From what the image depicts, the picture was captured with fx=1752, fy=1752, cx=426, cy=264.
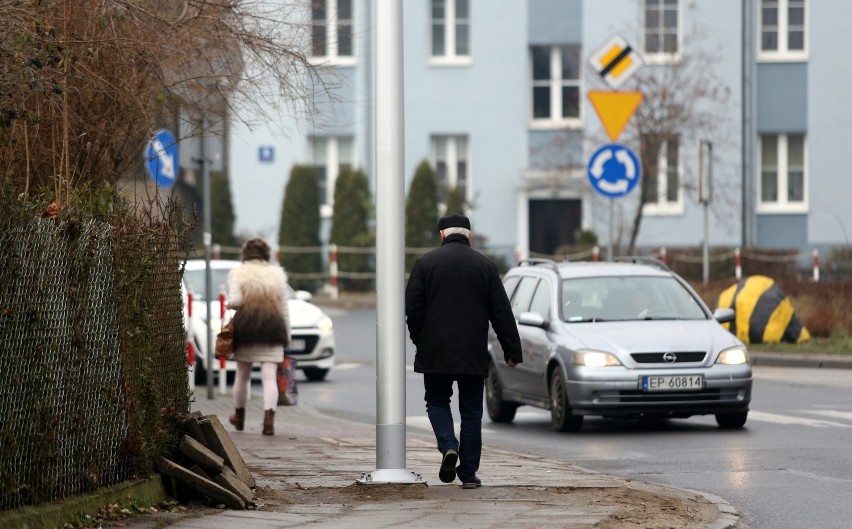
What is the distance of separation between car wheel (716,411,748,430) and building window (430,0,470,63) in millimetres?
29506

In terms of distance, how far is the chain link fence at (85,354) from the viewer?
7.92m

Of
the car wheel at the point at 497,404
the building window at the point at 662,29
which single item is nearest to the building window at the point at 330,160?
the building window at the point at 662,29

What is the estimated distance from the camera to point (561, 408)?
50.5 feet

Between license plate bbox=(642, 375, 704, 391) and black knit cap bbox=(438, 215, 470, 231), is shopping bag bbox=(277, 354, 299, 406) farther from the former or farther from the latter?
black knit cap bbox=(438, 215, 470, 231)

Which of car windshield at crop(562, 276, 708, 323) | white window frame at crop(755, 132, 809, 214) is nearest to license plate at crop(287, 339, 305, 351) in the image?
car windshield at crop(562, 276, 708, 323)

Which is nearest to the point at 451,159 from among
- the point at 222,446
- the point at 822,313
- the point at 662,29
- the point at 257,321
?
the point at 662,29

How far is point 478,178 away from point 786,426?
28.9 meters

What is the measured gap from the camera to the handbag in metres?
15.1

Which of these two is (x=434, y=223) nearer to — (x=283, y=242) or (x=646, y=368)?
(x=283, y=242)

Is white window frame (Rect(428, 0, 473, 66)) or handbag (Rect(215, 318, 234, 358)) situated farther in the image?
white window frame (Rect(428, 0, 473, 66))

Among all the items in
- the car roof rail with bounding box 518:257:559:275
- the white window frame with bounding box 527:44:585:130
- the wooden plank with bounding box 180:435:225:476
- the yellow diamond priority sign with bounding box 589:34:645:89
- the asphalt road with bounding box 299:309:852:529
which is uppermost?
the white window frame with bounding box 527:44:585:130

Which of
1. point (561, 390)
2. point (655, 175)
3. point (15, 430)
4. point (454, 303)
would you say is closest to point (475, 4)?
point (655, 175)

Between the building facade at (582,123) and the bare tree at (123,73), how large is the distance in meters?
30.4

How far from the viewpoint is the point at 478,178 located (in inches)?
1736
